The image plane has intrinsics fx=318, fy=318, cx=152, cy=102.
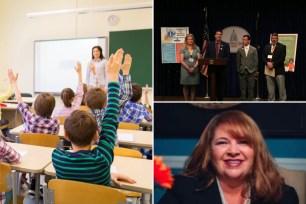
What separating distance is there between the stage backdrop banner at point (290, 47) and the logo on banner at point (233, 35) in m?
1.01

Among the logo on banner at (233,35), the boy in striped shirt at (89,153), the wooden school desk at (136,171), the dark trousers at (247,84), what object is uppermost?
the logo on banner at (233,35)

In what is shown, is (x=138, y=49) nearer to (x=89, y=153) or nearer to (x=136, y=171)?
(x=136, y=171)

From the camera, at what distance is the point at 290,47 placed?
20.8 ft

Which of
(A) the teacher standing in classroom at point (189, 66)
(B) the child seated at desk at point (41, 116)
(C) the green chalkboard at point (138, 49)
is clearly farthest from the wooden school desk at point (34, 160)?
(C) the green chalkboard at point (138, 49)

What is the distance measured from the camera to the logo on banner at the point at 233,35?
7.42 m

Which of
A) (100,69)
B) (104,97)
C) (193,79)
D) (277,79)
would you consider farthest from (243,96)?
(104,97)

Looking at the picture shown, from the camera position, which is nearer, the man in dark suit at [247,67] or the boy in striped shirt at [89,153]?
the boy in striped shirt at [89,153]

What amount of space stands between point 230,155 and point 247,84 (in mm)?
5339

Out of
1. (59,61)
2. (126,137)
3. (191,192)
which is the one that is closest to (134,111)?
(126,137)

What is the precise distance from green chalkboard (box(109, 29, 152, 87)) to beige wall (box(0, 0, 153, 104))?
7.8 inches

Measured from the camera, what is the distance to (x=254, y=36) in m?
7.52

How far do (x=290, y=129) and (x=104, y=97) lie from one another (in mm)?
2009

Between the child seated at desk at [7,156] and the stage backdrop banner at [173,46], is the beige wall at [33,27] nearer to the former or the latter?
the stage backdrop banner at [173,46]

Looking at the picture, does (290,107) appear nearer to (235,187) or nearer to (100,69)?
(235,187)
